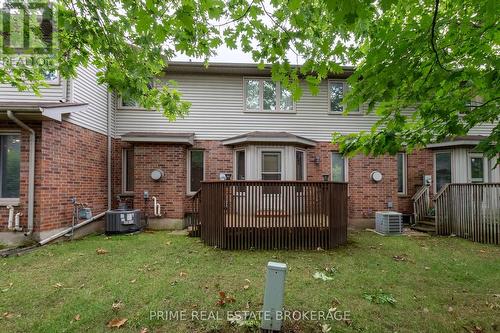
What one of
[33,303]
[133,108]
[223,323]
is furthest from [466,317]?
[133,108]

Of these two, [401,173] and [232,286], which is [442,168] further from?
[232,286]

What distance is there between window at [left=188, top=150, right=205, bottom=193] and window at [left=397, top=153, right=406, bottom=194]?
8130 mm

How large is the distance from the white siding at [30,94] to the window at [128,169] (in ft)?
10.1

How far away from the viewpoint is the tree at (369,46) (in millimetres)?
2764

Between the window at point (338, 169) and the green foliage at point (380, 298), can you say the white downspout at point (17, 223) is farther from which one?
the window at point (338, 169)

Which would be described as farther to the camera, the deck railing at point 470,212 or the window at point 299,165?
the window at point 299,165

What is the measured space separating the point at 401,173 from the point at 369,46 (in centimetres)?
929

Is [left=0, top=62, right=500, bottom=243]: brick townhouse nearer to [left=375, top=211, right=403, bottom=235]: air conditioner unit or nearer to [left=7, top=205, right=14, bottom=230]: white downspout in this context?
[left=375, top=211, right=403, bottom=235]: air conditioner unit

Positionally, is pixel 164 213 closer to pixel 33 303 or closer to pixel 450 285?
pixel 33 303

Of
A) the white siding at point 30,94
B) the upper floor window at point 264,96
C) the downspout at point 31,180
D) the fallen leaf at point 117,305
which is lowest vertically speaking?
the fallen leaf at point 117,305

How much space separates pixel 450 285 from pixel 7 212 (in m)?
10.1

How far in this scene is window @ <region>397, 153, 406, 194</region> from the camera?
1072 centimetres

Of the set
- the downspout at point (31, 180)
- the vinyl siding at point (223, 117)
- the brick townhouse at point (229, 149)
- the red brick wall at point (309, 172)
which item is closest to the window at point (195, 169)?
the brick townhouse at point (229, 149)

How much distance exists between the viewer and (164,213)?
30.8 ft
